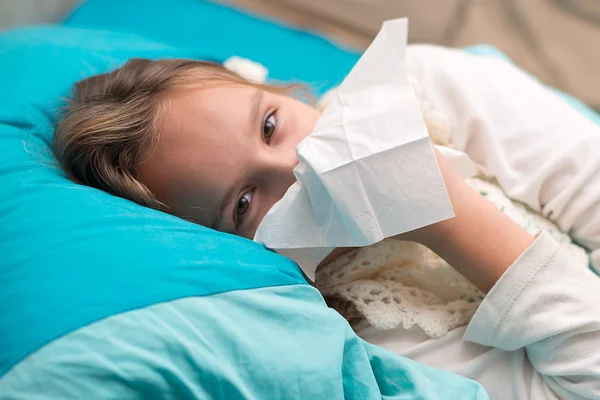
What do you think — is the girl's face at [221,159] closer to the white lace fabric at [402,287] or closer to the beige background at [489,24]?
the white lace fabric at [402,287]

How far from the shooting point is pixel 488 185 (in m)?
0.83

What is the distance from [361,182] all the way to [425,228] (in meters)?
0.10

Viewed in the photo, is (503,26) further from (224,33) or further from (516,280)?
(516,280)

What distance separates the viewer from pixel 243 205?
71 centimetres

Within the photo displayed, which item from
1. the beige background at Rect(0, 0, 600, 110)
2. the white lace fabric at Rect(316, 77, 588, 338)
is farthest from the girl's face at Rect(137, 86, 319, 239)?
the beige background at Rect(0, 0, 600, 110)

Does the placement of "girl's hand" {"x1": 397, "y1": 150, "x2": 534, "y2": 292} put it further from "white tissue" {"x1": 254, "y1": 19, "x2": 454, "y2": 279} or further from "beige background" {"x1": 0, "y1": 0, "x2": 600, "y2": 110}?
"beige background" {"x1": 0, "y1": 0, "x2": 600, "y2": 110}

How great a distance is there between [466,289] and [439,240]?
0.12 m

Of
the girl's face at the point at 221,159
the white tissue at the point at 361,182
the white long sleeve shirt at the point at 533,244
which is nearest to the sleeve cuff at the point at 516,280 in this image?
the white long sleeve shirt at the point at 533,244

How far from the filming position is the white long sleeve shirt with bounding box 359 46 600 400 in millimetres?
627

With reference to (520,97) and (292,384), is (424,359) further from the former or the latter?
(520,97)

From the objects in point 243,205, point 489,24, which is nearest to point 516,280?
point 243,205

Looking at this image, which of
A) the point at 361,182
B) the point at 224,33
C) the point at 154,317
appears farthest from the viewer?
the point at 224,33

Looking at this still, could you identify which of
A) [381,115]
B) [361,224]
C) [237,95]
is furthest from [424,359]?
[237,95]

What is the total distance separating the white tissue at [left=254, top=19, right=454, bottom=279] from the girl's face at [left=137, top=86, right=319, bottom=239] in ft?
0.16
